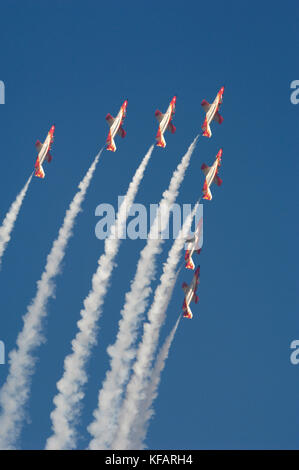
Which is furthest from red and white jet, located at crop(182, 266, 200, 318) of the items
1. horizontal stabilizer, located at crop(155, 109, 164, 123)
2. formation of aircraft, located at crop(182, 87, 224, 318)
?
horizontal stabilizer, located at crop(155, 109, 164, 123)

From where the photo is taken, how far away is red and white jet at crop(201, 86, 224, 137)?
309ft

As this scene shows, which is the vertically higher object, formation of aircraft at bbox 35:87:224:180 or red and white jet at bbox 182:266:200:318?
formation of aircraft at bbox 35:87:224:180

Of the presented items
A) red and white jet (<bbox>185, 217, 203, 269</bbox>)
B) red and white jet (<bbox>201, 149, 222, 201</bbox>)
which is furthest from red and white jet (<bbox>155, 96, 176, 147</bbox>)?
red and white jet (<bbox>185, 217, 203, 269</bbox>)

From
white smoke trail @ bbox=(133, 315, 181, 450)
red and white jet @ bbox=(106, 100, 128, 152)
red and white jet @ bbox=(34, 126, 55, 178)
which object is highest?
red and white jet @ bbox=(106, 100, 128, 152)

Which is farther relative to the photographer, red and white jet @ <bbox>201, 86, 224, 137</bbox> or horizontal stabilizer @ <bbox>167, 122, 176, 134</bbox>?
horizontal stabilizer @ <bbox>167, 122, 176, 134</bbox>

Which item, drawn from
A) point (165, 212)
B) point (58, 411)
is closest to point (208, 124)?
point (165, 212)

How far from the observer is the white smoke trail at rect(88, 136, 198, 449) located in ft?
274

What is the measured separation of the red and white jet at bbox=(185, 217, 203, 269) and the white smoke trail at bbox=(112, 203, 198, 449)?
71cm

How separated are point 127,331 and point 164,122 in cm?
1868

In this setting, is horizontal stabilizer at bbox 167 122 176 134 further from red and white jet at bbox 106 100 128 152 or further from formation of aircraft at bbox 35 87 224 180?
red and white jet at bbox 106 100 128 152

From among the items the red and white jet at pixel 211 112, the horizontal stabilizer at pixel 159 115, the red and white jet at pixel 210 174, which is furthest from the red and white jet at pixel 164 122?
the red and white jet at pixel 210 174

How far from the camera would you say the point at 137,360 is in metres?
86.4

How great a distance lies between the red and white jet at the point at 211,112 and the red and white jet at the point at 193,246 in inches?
312

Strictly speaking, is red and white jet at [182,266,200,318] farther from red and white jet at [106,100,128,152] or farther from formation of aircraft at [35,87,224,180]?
red and white jet at [106,100,128,152]
